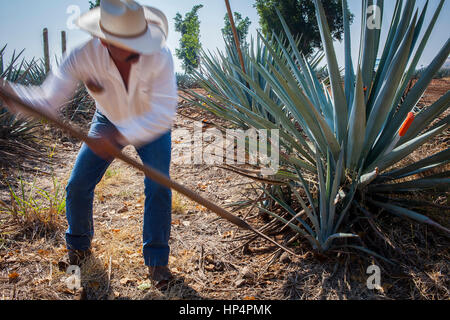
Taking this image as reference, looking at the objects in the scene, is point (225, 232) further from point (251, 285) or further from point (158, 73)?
point (158, 73)

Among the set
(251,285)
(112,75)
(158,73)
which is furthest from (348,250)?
(112,75)

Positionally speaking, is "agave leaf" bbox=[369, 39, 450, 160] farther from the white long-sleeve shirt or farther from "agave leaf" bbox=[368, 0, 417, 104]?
the white long-sleeve shirt

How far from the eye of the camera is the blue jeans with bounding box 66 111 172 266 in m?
2.04

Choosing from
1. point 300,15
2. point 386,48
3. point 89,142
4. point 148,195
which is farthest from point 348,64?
point 300,15

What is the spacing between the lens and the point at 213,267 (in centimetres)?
233

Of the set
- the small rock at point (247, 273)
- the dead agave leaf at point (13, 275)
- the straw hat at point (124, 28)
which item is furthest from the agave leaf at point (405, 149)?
the dead agave leaf at point (13, 275)

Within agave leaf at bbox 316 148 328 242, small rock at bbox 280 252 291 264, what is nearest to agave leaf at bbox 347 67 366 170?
agave leaf at bbox 316 148 328 242

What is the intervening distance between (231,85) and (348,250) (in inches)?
95.8

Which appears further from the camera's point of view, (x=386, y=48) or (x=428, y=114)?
(x=386, y=48)

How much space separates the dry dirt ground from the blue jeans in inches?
10.5

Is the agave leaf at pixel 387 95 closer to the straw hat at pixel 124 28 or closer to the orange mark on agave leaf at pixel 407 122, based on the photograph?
the orange mark on agave leaf at pixel 407 122

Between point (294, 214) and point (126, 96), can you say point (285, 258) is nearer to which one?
point (294, 214)

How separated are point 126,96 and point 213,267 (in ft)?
4.15

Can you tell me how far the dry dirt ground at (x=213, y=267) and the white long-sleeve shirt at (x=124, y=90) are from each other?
3.04 ft
